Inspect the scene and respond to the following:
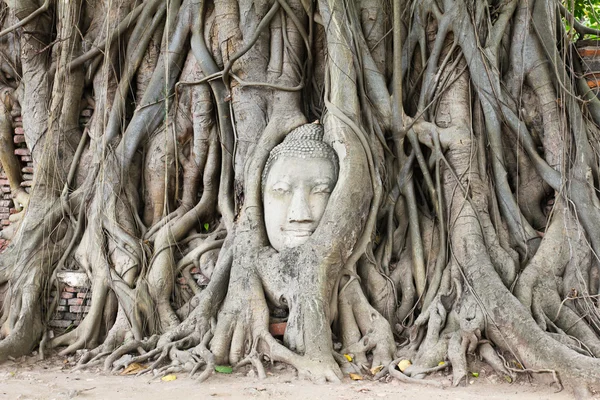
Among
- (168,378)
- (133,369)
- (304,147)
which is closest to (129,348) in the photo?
(133,369)

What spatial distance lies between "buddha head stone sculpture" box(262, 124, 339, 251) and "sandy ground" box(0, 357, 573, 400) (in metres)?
0.85

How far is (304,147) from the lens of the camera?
3959mm

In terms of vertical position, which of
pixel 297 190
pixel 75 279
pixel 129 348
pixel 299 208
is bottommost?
pixel 129 348

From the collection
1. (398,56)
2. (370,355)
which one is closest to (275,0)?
(398,56)

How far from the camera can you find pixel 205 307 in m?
3.81

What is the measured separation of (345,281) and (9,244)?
2.52m

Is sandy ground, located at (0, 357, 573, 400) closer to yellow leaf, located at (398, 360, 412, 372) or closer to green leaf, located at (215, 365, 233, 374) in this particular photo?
green leaf, located at (215, 365, 233, 374)

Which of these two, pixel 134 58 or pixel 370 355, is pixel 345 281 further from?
pixel 134 58

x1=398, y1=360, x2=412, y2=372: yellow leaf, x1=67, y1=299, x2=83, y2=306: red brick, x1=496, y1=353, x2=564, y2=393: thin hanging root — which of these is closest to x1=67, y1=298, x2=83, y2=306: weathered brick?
x1=67, y1=299, x2=83, y2=306: red brick

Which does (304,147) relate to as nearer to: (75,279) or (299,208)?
(299,208)

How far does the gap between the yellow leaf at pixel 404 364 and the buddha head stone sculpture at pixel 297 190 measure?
0.91 m

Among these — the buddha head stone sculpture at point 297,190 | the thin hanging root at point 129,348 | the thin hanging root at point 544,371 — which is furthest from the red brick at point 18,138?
the thin hanging root at point 544,371

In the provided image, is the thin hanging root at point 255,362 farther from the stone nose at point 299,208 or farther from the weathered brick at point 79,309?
the weathered brick at point 79,309

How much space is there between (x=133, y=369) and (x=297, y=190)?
1408 millimetres
